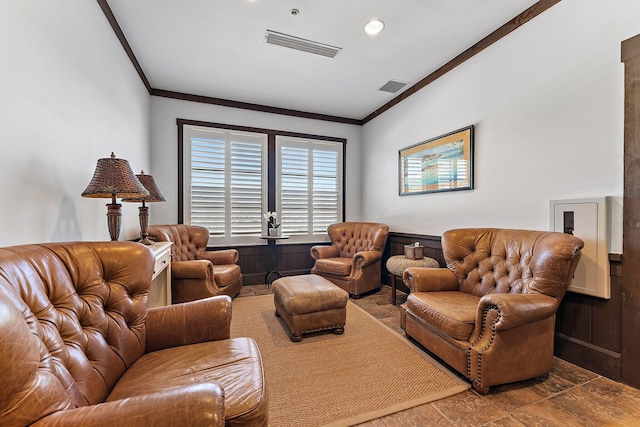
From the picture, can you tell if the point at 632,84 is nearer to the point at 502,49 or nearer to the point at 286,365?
the point at 502,49

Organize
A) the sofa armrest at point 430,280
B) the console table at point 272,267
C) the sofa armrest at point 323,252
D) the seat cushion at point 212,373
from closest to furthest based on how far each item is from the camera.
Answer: the seat cushion at point 212,373, the sofa armrest at point 430,280, the sofa armrest at point 323,252, the console table at point 272,267

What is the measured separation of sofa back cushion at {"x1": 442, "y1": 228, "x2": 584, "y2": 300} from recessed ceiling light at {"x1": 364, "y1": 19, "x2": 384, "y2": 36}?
2.17 m

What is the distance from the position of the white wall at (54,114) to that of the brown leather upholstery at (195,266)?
93 centimetres

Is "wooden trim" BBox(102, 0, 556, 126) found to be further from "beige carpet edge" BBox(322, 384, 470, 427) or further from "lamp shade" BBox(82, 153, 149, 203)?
"beige carpet edge" BBox(322, 384, 470, 427)

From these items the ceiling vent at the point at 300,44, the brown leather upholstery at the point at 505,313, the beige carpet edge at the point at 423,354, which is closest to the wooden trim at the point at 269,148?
the ceiling vent at the point at 300,44

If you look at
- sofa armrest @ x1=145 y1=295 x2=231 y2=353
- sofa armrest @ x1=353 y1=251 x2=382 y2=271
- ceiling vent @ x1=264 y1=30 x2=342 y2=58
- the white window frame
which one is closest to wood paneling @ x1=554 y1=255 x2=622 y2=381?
sofa armrest @ x1=353 y1=251 x2=382 y2=271

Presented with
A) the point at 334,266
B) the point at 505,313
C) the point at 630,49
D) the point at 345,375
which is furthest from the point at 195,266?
the point at 630,49

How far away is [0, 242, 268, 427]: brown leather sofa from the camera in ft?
2.38

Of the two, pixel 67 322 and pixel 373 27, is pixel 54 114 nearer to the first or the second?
pixel 67 322

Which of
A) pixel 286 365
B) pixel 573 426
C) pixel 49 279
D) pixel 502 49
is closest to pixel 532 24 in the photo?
pixel 502 49

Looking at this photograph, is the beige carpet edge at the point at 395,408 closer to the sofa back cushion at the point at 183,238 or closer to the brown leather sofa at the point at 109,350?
the brown leather sofa at the point at 109,350

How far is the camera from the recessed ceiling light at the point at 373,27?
261cm

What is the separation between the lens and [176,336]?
1.51m

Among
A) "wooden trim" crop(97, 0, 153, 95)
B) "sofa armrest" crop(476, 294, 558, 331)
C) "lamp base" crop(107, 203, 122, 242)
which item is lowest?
"sofa armrest" crop(476, 294, 558, 331)
